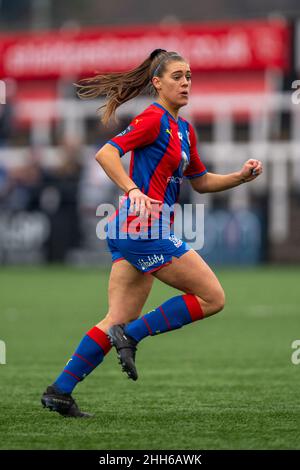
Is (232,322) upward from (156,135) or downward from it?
downward

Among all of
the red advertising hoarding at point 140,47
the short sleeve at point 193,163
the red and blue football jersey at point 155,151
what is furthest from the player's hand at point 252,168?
the red advertising hoarding at point 140,47

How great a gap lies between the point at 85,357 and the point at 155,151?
119 cm

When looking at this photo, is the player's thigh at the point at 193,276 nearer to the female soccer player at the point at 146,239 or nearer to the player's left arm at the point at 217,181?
the female soccer player at the point at 146,239

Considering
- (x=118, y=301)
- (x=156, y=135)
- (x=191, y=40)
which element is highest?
(x=191, y=40)

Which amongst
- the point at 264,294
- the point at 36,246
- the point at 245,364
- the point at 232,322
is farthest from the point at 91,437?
the point at 36,246

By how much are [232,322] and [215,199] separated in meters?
8.91

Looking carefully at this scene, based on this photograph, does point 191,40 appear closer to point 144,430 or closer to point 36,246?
point 36,246

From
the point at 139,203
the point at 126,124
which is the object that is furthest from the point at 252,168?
the point at 126,124

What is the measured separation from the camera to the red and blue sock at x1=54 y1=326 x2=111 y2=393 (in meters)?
6.70

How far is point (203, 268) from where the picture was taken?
652 centimetres

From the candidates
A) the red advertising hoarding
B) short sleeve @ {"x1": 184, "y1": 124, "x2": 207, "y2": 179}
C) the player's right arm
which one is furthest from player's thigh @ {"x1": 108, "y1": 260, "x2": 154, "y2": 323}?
the red advertising hoarding

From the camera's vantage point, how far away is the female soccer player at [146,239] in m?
6.50

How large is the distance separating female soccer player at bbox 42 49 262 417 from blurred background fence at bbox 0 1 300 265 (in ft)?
45.1

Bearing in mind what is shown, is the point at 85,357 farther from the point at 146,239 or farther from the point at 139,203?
the point at 139,203
